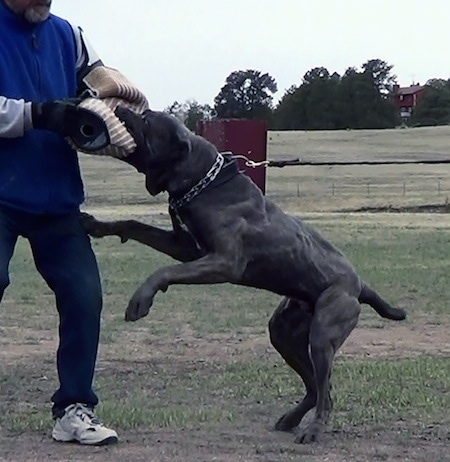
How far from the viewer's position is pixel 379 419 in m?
6.71

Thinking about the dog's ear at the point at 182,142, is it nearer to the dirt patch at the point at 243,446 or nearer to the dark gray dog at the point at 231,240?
the dark gray dog at the point at 231,240

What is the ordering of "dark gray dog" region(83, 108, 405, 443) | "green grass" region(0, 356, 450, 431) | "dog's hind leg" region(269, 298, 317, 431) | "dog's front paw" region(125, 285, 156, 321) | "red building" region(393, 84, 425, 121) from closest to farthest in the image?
"dog's front paw" region(125, 285, 156, 321) < "dark gray dog" region(83, 108, 405, 443) < "dog's hind leg" region(269, 298, 317, 431) < "green grass" region(0, 356, 450, 431) < "red building" region(393, 84, 425, 121)

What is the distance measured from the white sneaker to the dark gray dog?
2.60 ft

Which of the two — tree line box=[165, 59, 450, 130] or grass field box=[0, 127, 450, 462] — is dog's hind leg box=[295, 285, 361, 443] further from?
tree line box=[165, 59, 450, 130]

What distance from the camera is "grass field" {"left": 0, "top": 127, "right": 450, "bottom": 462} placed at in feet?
19.9

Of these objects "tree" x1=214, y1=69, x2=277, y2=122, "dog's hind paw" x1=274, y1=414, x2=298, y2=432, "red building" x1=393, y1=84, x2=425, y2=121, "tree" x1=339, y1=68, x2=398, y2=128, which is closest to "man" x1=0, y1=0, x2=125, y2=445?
"dog's hind paw" x1=274, y1=414, x2=298, y2=432

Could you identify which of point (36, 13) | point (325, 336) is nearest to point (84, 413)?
point (325, 336)

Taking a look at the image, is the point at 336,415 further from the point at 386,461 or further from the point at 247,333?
the point at 247,333

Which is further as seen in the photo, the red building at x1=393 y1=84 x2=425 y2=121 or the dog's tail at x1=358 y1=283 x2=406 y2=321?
the red building at x1=393 y1=84 x2=425 y2=121

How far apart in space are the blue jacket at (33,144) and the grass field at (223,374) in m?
1.19

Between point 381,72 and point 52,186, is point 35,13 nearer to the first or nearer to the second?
point 52,186

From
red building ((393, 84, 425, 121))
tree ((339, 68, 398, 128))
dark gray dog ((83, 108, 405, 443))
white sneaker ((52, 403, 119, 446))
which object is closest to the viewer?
dark gray dog ((83, 108, 405, 443))

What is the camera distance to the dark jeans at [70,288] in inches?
238

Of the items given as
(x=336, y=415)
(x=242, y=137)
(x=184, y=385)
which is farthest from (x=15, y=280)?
(x=242, y=137)
